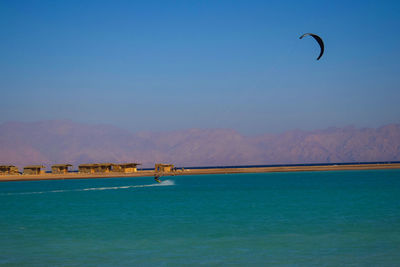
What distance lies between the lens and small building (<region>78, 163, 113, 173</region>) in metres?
133

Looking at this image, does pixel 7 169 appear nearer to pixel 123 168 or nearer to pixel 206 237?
pixel 123 168

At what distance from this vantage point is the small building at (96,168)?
13275 centimetres

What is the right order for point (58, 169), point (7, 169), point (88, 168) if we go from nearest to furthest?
point (88, 168), point (7, 169), point (58, 169)

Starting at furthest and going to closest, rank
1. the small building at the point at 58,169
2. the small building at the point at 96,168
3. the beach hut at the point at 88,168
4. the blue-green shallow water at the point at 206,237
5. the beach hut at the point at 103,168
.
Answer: the small building at the point at 58,169 < the beach hut at the point at 88,168 < the small building at the point at 96,168 < the beach hut at the point at 103,168 < the blue-green shallow water at the point at 206,237

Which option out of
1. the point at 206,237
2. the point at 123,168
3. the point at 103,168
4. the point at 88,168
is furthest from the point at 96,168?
the point at 206,237

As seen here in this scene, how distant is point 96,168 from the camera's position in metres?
134

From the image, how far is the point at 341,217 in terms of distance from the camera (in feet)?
100

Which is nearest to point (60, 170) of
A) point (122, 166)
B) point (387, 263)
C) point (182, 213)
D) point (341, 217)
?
point (122, 166)

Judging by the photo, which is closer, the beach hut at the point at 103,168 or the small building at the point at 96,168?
the beach hut at the point at 103,168

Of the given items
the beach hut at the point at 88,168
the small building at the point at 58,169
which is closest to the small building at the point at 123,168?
the beach hut at the point at 88,168

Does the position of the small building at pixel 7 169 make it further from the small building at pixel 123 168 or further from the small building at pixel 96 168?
the small building at pixel 123 168

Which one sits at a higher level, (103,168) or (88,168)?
(88,168)

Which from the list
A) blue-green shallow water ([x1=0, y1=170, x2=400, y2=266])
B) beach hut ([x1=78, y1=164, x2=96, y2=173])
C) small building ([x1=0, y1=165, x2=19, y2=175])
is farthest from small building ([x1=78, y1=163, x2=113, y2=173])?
blue-green shallow water ([x1=0, y1=170, x2=400, y2=266])

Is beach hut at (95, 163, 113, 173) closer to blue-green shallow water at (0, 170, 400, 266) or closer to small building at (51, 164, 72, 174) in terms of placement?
small building at (51, 164, 72, 174)
